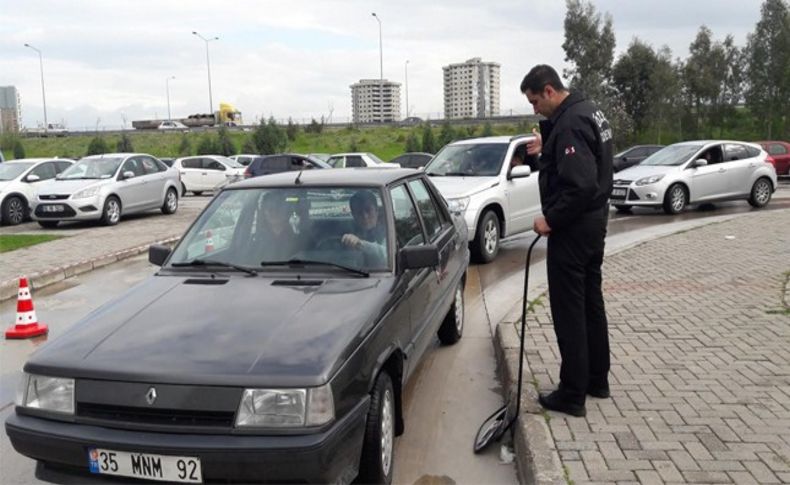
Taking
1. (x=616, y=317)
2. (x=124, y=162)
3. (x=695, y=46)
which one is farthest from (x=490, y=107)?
(x=616, y=317)

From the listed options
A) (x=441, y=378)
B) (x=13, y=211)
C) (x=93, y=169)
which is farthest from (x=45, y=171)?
(x=441, y=378)

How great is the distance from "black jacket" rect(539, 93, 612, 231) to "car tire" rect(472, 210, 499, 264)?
19.0 feet

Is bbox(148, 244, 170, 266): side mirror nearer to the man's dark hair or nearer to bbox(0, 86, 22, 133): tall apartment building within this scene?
the man's dark hair

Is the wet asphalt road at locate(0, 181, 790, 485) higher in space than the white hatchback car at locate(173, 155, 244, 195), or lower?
lower

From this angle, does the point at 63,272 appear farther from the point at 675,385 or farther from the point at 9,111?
the point at 9,111

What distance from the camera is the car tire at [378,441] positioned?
3.42m

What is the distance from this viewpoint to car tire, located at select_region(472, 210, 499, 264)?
1002 cm

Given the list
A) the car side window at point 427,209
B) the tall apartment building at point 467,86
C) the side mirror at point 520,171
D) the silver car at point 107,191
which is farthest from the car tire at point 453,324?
→ the tall apartment building at point 467,86

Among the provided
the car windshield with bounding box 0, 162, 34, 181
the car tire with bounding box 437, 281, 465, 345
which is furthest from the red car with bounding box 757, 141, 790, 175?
the car windshield with bounding box 0, 162, 34, 181

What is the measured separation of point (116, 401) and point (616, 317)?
16.0 feet

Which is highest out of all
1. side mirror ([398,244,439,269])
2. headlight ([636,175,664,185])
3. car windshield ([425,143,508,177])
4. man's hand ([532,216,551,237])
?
car windshield ([425,143,508,177])

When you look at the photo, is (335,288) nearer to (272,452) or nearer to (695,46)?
(272,452)

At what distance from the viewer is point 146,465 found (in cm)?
294

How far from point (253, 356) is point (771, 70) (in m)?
50.4
